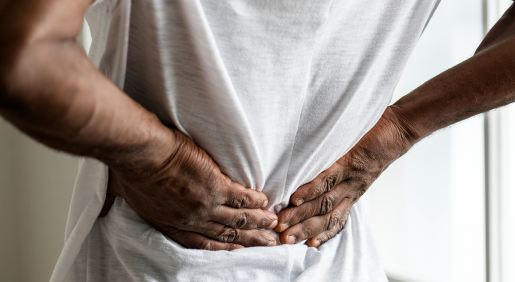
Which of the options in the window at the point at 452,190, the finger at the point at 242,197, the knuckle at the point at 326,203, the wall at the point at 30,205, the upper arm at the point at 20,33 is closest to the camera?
the upper arm at the point at 20,33

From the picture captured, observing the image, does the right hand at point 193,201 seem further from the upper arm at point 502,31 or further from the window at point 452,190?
the window at point 452,190

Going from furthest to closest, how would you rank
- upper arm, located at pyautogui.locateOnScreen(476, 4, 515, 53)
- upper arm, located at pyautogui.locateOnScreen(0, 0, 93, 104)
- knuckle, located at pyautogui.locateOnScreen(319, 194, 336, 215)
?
upper arm, located at pyautogui.locateOnScreen(476, 4, 515, 53) < knuckle, located at pyautogui.locateOnScreen(319, 194, 336, 215) < upper arm, located at pyautogui.locateOnScreen(0, 0, 93, 104)

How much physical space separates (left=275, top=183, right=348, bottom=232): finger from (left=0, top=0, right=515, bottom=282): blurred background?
0.83m

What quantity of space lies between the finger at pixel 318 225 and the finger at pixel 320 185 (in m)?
0.04

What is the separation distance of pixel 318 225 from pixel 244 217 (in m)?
0.15

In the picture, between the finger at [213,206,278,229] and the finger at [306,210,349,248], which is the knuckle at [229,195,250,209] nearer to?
the finger at [213,206,278,229]

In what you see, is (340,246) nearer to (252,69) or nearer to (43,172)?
(252,69)

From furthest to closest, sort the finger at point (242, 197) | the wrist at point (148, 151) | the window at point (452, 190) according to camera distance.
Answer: the window at point (452, 190), the finger at point (242, 197), the wrist at point (148, 151)

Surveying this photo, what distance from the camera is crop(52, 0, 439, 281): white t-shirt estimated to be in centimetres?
45

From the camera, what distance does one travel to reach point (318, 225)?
0.63m

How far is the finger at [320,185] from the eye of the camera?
0.60 m

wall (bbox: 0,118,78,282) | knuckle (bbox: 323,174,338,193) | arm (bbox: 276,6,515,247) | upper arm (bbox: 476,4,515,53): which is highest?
upper arm (bbox: 476,4,515,53)

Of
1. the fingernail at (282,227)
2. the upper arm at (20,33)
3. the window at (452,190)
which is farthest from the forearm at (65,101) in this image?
the window at (452,190)

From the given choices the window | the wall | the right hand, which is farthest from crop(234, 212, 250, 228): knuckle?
the wall
